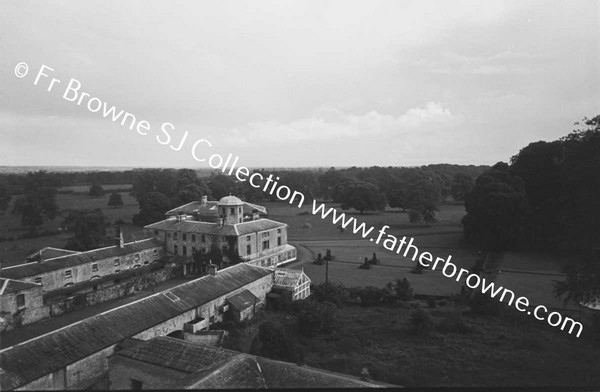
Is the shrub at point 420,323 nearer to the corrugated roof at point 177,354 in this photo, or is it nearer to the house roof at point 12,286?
the corrugated roof at point 177,354

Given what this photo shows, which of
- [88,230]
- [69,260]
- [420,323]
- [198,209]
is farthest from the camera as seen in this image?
[198,209]

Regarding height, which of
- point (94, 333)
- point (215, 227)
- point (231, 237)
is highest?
point (215, 227)

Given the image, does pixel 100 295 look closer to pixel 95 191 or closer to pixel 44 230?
pixel 44 230

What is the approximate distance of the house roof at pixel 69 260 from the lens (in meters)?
25.0

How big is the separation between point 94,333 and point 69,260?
48.1 ft

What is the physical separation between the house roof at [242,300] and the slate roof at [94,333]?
0.56m

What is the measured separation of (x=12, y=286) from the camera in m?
21.7

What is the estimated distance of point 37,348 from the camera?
14.5 metres

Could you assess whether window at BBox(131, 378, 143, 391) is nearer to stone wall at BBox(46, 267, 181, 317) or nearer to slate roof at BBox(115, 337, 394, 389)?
slate roof at BBox(115, 337, 394, 389)

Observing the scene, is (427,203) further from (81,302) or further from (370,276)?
(81,302)

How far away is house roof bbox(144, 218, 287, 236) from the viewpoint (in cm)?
3425

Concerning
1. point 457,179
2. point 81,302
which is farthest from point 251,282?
point 457,179

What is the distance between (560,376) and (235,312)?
1599 centimetres

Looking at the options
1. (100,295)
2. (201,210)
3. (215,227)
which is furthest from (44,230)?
(100,295)
